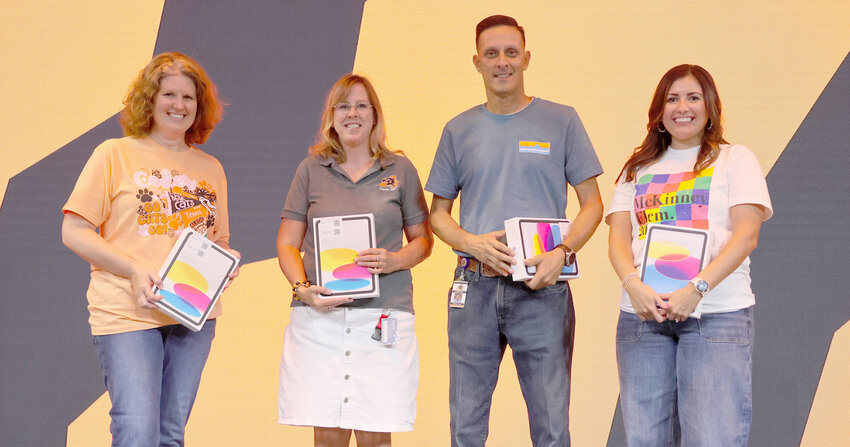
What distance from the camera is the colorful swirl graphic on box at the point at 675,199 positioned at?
2.21m

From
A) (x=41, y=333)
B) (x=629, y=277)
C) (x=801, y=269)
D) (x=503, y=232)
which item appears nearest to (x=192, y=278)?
(x=503, y=232)

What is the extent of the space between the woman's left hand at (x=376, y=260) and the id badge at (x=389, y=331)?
0.17m

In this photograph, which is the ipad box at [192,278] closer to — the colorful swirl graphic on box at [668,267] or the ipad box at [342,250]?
the ipad box at [342,250]

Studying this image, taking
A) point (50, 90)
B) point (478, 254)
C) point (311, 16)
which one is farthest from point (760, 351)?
point (50, 90)

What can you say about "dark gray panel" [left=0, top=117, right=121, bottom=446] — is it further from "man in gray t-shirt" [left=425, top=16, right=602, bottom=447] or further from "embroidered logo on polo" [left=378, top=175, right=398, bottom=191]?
"man in gray t-shirt" [left=425, top=16, right=602, bottom=447]

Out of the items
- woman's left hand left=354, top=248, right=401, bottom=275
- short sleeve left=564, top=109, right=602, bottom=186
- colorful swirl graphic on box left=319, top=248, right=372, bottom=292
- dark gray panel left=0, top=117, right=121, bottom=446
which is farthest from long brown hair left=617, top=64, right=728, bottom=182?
dark gray panel left=0, top=117, right=121, bottom=446

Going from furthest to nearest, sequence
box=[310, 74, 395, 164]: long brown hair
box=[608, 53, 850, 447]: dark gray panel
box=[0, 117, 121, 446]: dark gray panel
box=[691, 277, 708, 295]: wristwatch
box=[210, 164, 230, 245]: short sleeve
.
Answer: box=[0, 117, 121, 446]: dark gray panel → box=[608, 53, 850, 447]: dark gray panel → box=[310, 74, 395, 164]: long brown hair → box=[210, 164, 230, 245]: short sleeve → box=[691, 277, 708, 295]: wristwatch

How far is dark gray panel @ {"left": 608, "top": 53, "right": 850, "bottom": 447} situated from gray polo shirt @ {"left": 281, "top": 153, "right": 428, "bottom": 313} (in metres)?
1.75

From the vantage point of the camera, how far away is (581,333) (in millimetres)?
3596

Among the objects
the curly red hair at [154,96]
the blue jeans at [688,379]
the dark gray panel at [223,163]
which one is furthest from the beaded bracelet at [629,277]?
the dark gray panel at [223,163]

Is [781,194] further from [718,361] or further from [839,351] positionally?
[718,361]

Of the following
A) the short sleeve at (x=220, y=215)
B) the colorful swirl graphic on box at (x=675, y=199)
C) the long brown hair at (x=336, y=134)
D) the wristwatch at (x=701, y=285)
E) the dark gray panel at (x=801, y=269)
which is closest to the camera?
the wristwatch at (x=701, y=285)

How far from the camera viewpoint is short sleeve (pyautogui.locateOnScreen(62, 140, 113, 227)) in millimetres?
2160

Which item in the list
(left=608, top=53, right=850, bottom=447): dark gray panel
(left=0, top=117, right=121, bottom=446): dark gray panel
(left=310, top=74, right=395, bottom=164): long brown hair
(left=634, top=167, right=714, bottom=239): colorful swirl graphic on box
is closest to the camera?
(left=634, top=167, right=714, bottom=239): colorful swirl graphic on box
